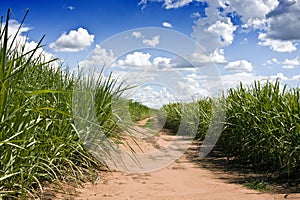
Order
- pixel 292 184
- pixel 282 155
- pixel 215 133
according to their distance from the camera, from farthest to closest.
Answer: pixel 215 133 < pixel 282 155 < pixel 292 184

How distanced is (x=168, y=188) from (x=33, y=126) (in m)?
1.70

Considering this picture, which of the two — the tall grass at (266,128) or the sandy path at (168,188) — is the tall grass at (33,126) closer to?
the sandy path at (168,188)

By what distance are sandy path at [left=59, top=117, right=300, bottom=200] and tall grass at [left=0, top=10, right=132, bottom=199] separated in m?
0.28

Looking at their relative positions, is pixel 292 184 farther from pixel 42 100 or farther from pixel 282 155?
pixel 42 100

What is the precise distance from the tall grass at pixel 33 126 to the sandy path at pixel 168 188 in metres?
0.28

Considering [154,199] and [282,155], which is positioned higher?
[282,155]

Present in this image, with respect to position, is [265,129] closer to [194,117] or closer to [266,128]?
[266,128]

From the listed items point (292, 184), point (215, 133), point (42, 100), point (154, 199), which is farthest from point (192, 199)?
point (215, 133)

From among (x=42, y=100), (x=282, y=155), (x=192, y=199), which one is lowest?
(x=192, y=199)

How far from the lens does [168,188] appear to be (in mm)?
3635

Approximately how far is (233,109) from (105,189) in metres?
2.66

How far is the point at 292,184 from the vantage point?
3617 mm

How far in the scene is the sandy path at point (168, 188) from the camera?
3.26 metres

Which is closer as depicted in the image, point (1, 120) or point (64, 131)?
point (1, 120)
